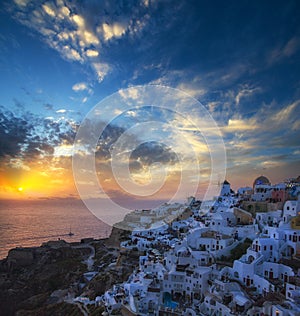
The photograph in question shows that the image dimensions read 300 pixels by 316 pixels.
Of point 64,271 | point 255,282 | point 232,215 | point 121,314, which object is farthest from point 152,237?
point 255,282

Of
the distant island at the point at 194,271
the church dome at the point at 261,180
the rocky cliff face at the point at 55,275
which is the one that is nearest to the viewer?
the distant island at the point at 194,271

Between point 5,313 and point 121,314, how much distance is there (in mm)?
21674

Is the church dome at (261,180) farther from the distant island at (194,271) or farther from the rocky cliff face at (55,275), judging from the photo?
the rocky cliff face at (55,275)

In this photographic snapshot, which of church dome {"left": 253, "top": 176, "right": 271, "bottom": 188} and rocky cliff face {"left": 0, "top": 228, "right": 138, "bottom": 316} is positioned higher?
church dome {"left": 253, "top": 176, "right": 271, "bottom": 188}

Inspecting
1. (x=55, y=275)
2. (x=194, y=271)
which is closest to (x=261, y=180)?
(x=194, y=271)

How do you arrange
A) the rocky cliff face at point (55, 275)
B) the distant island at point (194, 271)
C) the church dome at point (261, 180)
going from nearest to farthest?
1. the distant island at point (194, 271)
2. the rocky cliff face at point (55, 275)
3. the church dome at point (261, 180)

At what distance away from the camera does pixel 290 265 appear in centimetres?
2108

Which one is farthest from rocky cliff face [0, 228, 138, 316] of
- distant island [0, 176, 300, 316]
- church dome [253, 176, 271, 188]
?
church dome [253, 176, 271, 188]

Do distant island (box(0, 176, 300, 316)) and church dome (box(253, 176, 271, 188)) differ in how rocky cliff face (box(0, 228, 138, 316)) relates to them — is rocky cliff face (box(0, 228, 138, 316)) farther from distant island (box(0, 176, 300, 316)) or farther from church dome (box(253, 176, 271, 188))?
church dome (box(253, 176, 271, 188))

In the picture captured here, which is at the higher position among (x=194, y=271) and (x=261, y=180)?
(x=261, y=180)

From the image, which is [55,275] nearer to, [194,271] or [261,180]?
[194,271]

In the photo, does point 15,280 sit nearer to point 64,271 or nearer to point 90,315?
point 64,271

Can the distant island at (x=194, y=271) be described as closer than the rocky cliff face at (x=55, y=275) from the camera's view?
Yes

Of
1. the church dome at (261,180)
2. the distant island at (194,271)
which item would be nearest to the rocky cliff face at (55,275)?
the distant island at (194,271)
